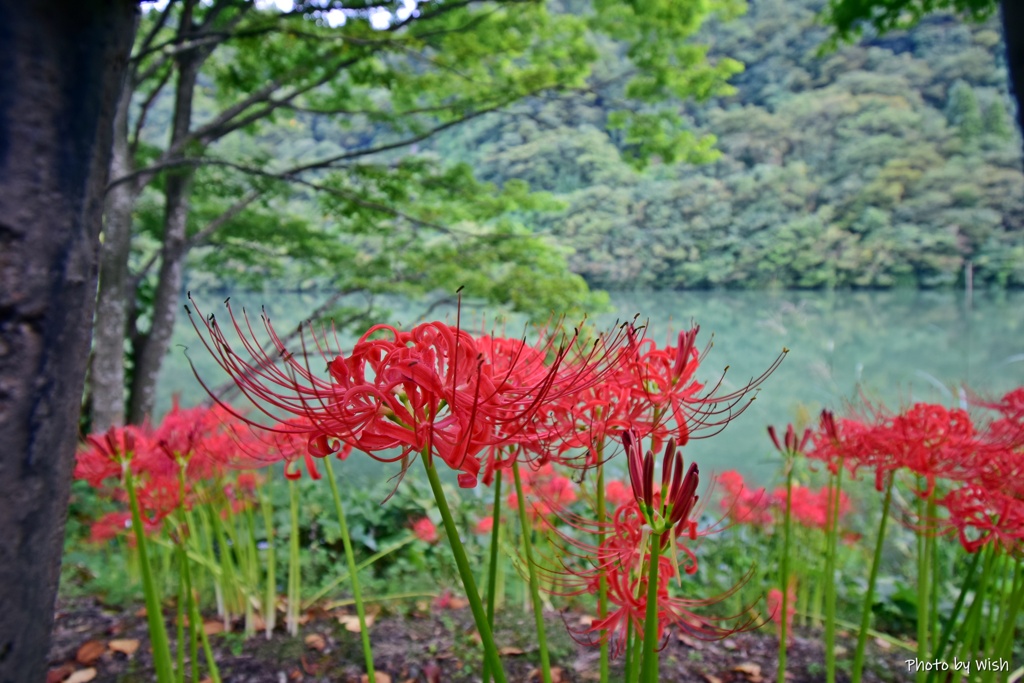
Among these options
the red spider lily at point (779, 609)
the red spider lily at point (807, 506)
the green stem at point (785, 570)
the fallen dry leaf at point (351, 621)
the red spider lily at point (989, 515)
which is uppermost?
the red spider lily at point (989, 515)

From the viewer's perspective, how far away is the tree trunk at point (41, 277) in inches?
32.1

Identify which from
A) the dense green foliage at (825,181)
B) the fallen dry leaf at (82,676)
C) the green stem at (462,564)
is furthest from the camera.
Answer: the dense green foliage at (825,181)

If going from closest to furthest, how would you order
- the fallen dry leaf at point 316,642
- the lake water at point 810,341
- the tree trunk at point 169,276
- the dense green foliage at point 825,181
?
the fallen dry leaf at point 316,642, the tree trunk at point 169,276, the lake water at point 810,341, the dense green foliage at point 825,181

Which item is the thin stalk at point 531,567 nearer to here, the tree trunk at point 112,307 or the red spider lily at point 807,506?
the red spider lily at point 807,506

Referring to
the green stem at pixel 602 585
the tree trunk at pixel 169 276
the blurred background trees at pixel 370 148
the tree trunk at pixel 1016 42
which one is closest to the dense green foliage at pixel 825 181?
the blurred background trees at pixel 370 148

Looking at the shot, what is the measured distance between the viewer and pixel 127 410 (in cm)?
466

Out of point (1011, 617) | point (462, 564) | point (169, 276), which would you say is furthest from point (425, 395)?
point (169, 276)

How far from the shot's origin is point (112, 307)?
3.84 meters

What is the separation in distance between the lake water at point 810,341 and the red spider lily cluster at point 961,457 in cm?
603

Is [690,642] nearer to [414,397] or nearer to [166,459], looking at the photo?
[166,459]

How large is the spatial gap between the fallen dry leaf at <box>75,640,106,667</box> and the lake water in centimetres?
481

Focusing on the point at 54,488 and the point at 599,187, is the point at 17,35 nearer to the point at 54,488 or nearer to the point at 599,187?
the point at 54,488

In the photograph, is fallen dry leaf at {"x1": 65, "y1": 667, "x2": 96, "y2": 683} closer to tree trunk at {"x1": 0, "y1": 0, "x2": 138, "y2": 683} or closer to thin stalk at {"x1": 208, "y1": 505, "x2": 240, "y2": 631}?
thin stalk at {"x1": 208, "y1": 505, "x2": 240, "y2": 631}

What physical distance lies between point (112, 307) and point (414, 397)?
13.4ft
